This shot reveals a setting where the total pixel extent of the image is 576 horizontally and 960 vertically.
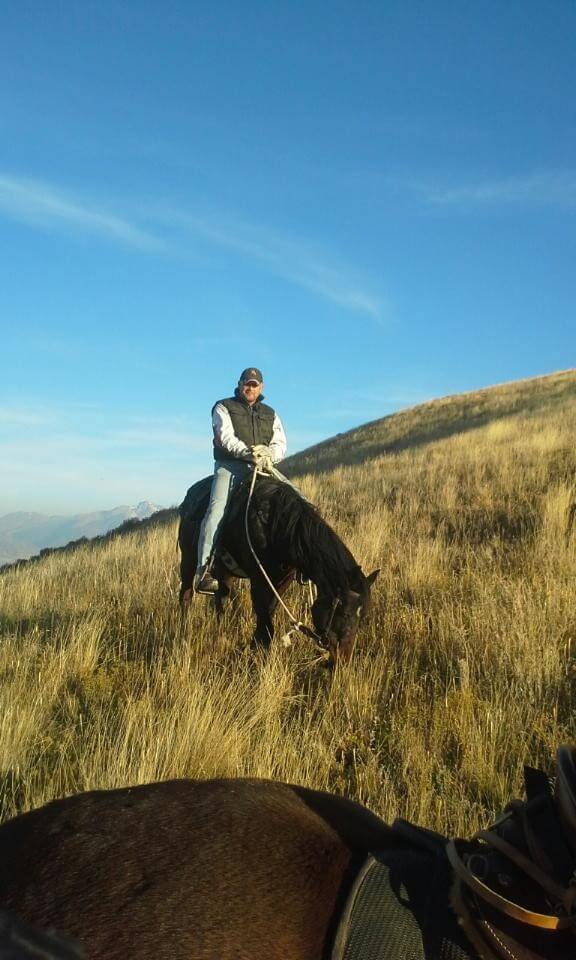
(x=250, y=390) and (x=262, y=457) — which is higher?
(x=250, y=390)

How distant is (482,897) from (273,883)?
389 millimetres

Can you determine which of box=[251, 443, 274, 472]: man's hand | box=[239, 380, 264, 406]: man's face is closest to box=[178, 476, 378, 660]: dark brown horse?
box=[251, 443, 274, 472]: man's hand

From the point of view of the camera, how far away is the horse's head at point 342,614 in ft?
16.4

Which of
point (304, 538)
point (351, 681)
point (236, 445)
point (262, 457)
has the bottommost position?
point (351, 681)

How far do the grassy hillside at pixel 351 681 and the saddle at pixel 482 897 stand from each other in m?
1.67

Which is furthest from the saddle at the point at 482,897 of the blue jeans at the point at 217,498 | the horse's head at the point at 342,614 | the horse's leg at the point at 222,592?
the horse's leg at the point at 222,592

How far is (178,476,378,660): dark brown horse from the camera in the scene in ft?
16.9

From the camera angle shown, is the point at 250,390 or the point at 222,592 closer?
the point at 222,592

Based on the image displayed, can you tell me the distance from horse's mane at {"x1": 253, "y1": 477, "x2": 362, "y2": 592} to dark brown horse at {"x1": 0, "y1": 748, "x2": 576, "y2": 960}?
12.2 feet

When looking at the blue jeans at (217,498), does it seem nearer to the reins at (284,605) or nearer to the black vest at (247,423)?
the black vest at (247,423)

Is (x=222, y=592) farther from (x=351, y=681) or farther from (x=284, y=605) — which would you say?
(x=351, y=681)

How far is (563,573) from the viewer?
6.32 metres

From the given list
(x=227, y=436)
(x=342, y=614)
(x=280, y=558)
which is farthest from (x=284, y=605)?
(x=227, y=436)

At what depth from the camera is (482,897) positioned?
136 centimetres
